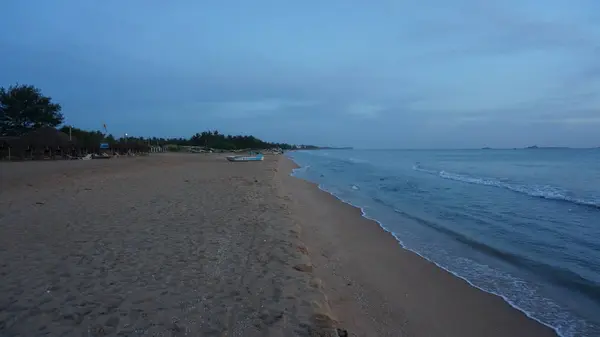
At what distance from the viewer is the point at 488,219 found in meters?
11.5

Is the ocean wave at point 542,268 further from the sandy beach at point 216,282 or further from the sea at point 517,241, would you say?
the sandy beach at point 216,282

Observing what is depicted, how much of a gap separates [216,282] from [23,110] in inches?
2037

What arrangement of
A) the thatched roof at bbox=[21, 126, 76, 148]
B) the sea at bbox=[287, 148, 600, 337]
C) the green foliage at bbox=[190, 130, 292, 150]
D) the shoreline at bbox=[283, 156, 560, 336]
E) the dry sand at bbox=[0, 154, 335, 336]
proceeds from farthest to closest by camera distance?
the green foliage at bbox=[190, 130, 292, 150], the thatched roof at bbox=[21, 126, 76, 148], the sea at bbox=[287, 148, 600, 337], the shoreline at bbox=[283, 156, 560, 336], the dry sand at bbox=[0, 154, 335, 336]

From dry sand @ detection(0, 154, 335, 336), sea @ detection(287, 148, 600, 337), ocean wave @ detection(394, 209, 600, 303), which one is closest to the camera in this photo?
dry sand @ detection(0, 154, 335, 336)

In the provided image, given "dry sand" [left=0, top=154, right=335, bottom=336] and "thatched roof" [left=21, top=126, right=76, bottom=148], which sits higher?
"thatched roof" [left=21, top=126, right=76, bottom=148]

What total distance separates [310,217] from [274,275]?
20.6 feet

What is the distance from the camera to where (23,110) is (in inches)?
1736

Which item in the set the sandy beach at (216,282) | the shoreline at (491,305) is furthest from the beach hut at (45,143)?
the shoreline at (491,305)

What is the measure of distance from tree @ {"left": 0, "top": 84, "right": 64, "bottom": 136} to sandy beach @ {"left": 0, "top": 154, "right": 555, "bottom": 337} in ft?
143

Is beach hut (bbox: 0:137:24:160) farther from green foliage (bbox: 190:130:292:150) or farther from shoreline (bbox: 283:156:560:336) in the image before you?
green foliage (bbox: 190:130:292:150)

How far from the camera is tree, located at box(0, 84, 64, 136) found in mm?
43125

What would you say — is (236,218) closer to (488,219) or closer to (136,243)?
(136,243)

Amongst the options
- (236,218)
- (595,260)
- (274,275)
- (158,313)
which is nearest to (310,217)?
(236,218)

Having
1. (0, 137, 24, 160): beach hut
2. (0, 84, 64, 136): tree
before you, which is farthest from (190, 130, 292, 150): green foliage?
(0, 137, 24, 160): beach hut
